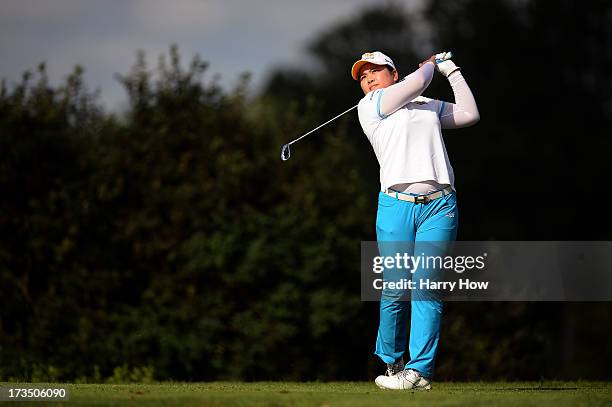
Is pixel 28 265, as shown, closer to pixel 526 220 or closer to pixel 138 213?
pixel 138 213

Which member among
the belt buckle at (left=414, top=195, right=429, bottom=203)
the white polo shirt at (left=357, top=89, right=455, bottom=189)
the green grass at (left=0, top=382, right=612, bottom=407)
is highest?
the white polo shirt at (left=357, top=89, right=455, bottom=189)

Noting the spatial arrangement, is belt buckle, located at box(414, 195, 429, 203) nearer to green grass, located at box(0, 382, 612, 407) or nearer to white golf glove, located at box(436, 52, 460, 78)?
white golf glove, located at box(436, 52, 460, 78)

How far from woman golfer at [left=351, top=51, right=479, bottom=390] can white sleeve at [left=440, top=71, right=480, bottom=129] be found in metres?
0.11

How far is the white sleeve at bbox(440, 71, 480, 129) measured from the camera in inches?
307

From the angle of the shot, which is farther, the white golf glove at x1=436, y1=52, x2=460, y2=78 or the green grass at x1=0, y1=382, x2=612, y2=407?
the white golf glove at x1=436, y1=52, x2=460, y2=78

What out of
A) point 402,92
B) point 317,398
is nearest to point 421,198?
point 402,92

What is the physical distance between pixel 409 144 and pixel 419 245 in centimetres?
71

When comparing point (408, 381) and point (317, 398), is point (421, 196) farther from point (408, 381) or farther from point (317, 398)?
point (317, 398)

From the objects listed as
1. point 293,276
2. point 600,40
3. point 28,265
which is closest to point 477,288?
point 293,276

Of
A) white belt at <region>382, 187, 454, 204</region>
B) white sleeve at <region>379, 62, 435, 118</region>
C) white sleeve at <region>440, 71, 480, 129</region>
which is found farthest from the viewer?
white sleeve at <region>440, 71, 480, 129</region>

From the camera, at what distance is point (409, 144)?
24.6 feet

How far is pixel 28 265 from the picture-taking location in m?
A: 13.3

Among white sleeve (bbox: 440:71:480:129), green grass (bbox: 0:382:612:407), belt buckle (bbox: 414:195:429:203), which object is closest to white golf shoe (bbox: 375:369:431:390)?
green grass (bbox: 0:382:612:407)

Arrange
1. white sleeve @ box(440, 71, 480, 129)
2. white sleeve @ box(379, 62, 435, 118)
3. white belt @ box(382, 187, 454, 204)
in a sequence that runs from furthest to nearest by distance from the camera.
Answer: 1. white sleeve @ box(440, 71, 480, 129)
2. white belt @ box(382, 187, 454, 204)
3. white sleeve @ box(379, 62, 435, 118)
